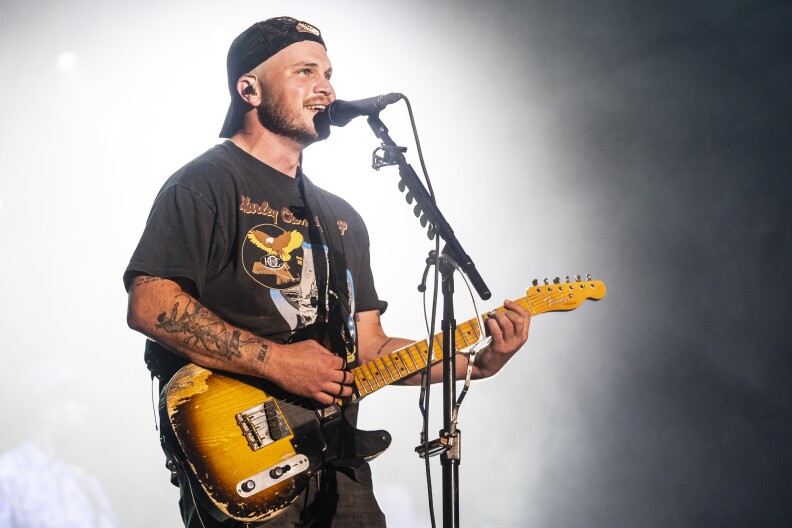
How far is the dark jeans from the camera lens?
2029 millimetres

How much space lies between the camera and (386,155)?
6.63ft

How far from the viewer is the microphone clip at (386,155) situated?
2.01 metres

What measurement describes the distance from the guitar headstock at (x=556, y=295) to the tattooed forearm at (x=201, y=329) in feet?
3.97

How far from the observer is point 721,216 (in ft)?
15.9

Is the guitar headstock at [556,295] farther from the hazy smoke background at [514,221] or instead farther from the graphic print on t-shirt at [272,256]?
the hazy smoke background at [514,221]

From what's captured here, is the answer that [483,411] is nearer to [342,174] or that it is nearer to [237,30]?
[342,174]

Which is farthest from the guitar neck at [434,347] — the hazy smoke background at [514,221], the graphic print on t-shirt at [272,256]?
the hazy smoke background at [514,221]

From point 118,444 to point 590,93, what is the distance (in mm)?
4432

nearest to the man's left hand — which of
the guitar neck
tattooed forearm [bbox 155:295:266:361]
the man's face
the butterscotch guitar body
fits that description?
the guitar neck

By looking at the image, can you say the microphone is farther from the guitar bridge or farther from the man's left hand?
the guitar bridge

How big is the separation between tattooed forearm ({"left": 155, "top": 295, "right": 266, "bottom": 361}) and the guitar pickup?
369 mm

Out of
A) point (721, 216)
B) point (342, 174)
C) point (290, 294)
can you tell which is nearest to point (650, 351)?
point (721, 216)

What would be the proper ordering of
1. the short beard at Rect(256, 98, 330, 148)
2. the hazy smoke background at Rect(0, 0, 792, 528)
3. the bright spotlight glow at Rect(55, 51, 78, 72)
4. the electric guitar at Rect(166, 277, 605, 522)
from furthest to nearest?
the bright spotlight glow at Rect(55, 51, 78, 72) < the hazy smoke background at Rect(0, 0, 792, 528) < the short beard at Rect(256, 98, 330, 148) < the electric guitar at Rect(166, 277, 605, 522)

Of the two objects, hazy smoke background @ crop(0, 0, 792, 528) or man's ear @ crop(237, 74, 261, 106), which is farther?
hazy smoke background @ crop(0, 0, 792, 528)
